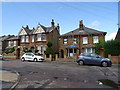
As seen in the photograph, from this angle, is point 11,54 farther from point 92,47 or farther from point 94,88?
point 94,88

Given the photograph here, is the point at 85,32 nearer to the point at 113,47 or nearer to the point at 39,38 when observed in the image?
the point at 113,47

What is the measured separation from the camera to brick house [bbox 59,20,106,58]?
25.7 meters

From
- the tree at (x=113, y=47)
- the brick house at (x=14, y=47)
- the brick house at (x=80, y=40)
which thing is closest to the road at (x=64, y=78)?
the tree at (x=113, y=47)

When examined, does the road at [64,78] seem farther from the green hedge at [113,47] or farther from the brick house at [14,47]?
the brick house at [14,47]

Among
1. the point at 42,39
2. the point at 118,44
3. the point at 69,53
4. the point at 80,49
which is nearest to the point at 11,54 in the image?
the point at 42,39

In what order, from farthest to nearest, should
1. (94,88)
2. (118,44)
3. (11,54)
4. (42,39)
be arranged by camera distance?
1. (11,54)
2. (42,39)
3. (118,44)
4. (94,88)

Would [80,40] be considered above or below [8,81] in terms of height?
above

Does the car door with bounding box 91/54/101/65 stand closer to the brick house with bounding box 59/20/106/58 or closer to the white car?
the white car

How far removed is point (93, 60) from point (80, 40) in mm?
12875

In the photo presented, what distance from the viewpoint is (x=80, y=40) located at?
27203 mm

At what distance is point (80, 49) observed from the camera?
2689 cm

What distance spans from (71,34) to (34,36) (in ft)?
34.8

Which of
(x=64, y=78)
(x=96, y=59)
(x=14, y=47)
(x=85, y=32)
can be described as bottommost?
(x=64, y=78)

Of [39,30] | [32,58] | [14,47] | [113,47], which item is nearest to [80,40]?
[113,47]
